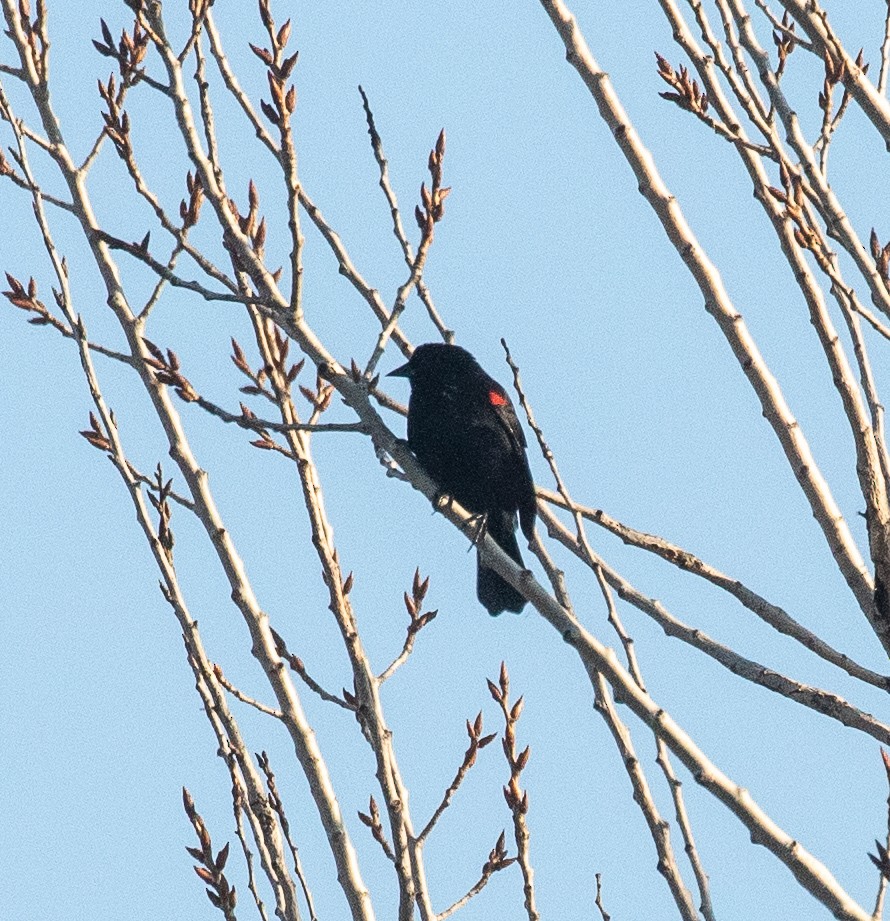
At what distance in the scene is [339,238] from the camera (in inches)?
154

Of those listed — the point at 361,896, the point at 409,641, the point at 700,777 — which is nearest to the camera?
the point at 700,777

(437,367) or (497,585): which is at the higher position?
(437,367)

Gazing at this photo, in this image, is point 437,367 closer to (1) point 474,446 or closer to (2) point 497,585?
(1) point 474,446

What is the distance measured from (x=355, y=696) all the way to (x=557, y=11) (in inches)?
65.6

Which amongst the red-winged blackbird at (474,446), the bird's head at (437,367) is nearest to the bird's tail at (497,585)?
the red-winged blackbird at (474,446)

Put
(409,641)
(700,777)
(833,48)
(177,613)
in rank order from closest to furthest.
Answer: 1. (700,777)
2. (833,48)
3. (177,613)
4. (409,641)

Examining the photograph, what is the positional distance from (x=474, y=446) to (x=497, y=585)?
21.3 inches

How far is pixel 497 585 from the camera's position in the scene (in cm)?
546

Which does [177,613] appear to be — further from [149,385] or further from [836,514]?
[836,514]

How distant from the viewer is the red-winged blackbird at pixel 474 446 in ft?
17.5

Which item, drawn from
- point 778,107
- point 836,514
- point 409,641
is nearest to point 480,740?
point 409,641

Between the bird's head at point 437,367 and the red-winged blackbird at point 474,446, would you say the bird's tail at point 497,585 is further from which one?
the bird's head at point 437,367

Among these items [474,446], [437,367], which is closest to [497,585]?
[474,446]

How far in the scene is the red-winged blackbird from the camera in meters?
5.32
